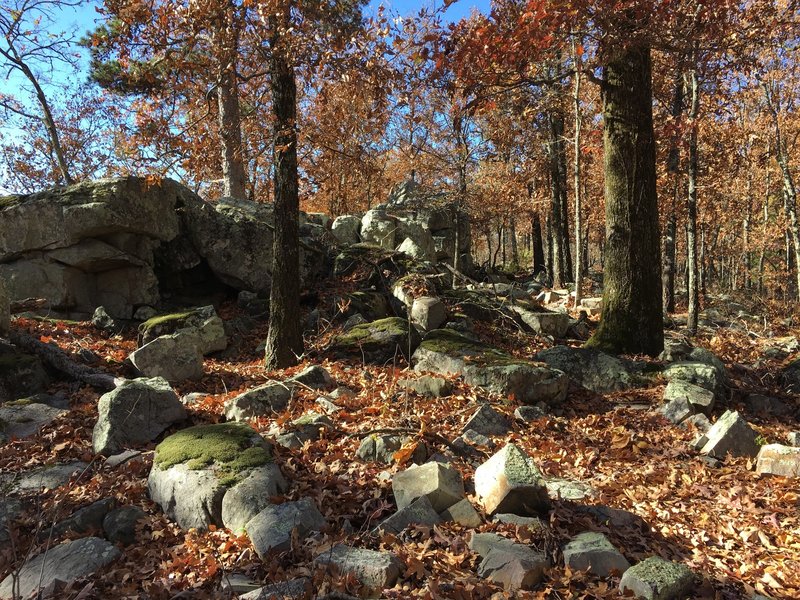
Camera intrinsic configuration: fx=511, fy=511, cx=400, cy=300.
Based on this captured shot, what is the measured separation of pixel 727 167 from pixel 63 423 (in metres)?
19.1

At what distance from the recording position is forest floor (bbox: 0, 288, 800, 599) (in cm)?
353

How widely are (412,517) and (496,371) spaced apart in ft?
11.3

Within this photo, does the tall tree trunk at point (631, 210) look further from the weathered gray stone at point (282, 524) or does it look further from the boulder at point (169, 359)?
the boulder at point (169, 359)

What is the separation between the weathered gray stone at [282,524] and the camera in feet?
12.3

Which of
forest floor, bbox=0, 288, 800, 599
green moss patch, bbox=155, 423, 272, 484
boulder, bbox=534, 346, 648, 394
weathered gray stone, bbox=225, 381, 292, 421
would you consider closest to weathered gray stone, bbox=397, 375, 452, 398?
forest floor, bbox=0, 288, 800, 599

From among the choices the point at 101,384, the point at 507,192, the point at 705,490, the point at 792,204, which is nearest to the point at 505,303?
the point at 705,490

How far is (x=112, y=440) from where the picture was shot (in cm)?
581

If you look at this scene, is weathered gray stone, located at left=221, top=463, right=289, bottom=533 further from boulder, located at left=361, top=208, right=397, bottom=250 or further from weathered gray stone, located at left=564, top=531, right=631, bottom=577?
boulder, located at left=361, top=208, right=397, bottom=250

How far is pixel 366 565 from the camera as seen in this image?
3.37m

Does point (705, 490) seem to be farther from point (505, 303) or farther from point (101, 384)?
point (101, 384)

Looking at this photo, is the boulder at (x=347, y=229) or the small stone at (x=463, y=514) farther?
the boulder at (x=347, y=229)

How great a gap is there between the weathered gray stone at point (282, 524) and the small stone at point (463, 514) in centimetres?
99

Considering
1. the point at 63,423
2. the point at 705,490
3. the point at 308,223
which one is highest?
the point at 308,223

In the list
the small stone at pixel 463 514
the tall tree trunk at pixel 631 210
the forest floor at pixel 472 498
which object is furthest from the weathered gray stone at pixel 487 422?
the tall tree trunk at pixel 631 210
